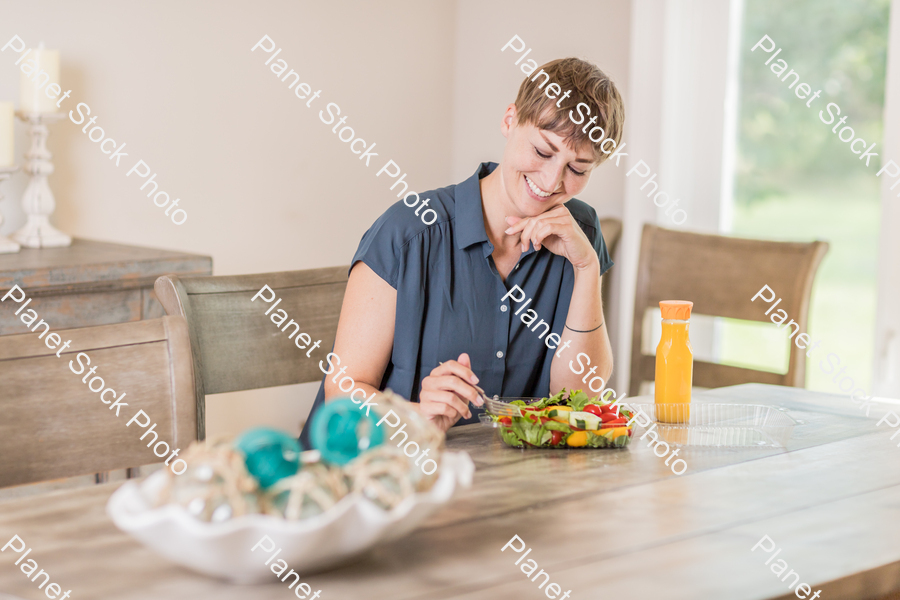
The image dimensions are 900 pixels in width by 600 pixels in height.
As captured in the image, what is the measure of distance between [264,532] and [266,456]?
59mm

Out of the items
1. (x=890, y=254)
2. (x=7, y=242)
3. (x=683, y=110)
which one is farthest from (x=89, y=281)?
(x=890, y=254)

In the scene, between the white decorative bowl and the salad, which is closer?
the white decorative bowl

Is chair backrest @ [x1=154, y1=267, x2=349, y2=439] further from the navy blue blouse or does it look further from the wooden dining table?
the wooden dining table

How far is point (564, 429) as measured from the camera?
1.17 m

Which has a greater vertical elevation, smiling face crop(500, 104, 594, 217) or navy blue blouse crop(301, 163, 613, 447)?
smiling face crop(500, 104, 594, 217)

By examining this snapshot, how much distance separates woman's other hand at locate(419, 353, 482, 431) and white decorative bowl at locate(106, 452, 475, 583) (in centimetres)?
44

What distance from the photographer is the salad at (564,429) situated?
1161 mm

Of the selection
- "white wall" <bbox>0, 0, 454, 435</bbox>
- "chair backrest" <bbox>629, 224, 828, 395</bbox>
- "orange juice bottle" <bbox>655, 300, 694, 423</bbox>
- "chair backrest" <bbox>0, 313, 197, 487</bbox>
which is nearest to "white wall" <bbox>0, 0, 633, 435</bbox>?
"white wall" <bbox>0, 0, 454, 435</bbox>

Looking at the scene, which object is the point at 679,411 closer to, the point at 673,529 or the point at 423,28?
the point at 673,529

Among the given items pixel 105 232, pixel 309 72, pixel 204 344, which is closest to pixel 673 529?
pixel 204 344

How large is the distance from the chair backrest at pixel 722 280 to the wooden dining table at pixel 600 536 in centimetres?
86

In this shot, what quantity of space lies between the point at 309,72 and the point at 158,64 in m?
0.50

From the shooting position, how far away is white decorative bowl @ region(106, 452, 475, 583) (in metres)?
0.66

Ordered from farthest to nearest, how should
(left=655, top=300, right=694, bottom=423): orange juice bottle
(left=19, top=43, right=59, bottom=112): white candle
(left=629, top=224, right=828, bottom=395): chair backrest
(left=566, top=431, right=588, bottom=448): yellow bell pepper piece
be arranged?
(left=19, top=43, right=59, bottom=112): white candle
(left=629, top=224, right=828, bottom=395): chair backrest
(left=655, top=300, right=694, bottom=423): orange juice bottle
(left=566, top=431, right=588, bottom=448): yellow bell pepper piece
